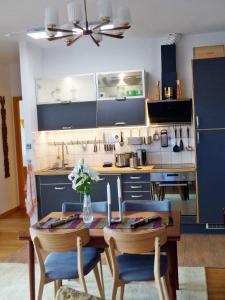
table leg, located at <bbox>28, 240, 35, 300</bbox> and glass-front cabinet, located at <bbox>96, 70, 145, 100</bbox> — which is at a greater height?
glass-front cabinet, located at <bbox>96, 70, 145, 100</bbox>

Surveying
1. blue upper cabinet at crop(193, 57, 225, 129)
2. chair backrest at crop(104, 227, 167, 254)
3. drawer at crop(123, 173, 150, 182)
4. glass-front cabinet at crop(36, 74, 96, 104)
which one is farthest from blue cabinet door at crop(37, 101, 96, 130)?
chair backrest at crop(104, 227, 167, 254)

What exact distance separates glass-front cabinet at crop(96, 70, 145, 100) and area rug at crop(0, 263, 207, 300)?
2.48 metres

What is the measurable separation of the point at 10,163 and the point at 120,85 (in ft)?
9.34

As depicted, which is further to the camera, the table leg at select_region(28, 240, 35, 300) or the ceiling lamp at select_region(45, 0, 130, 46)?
the table leg at select_region(28, 240, 35, 300)

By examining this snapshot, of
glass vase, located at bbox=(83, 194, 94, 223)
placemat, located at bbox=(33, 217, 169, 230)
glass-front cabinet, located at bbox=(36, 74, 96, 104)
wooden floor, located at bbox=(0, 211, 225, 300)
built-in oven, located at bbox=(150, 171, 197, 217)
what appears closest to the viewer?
placemat, located at bbox=(33, 217, 169, 230)

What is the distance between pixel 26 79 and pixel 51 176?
1453 millimetres

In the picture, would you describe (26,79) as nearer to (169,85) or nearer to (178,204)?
(169,85)

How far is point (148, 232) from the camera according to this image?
101 inches

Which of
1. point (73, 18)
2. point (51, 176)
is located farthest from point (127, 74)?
point (73, 18)

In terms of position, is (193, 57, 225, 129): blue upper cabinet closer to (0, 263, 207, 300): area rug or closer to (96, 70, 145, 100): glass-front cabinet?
(96, 70, 145, 100): glass-front cabinet

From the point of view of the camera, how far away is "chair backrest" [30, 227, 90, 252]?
2691mm

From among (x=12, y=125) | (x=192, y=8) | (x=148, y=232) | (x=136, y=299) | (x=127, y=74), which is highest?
(x=192, y=8)

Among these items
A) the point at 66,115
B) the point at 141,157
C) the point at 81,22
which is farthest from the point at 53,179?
the point at 81,22

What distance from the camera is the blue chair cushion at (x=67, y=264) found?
2811mm
